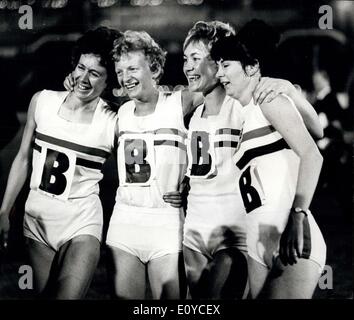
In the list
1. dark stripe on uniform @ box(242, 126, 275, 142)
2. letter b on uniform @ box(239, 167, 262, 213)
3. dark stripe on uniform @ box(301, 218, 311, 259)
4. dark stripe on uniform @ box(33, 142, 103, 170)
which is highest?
dark stripe on uniform @ box(242, 126, 275, 142)

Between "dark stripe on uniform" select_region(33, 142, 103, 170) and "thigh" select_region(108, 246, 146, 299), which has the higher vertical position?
"dark stripe on uniform" select_region(33, 142, 103, 170)

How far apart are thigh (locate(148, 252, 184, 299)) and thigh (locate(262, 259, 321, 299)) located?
496mm

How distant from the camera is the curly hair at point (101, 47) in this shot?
3.50m

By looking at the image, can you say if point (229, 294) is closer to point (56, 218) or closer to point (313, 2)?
point (56, 218)

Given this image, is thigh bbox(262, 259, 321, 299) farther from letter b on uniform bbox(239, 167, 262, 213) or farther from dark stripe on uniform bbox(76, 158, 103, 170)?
dark stripe on uniform bbox(76, 158, 103, 170)

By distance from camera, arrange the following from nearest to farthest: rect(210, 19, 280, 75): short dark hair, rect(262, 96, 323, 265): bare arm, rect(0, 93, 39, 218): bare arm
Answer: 1. rect(262, 96, 323, 265): bare arm
2. rect(210, 19, 280, 75): short dark hair
3. rect(0, 93, 39, 218): bare arm

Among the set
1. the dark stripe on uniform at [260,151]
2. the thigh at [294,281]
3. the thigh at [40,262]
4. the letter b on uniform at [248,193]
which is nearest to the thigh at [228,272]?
the thigh at [294,281]

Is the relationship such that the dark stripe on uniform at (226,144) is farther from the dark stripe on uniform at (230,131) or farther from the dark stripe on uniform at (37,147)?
the dark stripe on uniform at (37,147)

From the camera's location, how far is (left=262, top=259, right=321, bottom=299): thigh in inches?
131

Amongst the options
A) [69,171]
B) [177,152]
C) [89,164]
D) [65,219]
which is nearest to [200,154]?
[177,152]

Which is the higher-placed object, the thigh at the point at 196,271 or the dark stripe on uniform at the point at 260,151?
the dark stripe on uniform at the point at 260,151

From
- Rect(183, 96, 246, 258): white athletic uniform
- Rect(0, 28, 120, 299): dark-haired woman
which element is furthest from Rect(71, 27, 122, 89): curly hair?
Rect(183, 96, 246, 258): white athletic uniform

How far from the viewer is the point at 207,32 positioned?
136 inches

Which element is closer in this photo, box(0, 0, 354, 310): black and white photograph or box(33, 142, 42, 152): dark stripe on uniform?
box(0, 0, 354, 310): black and white photograph
